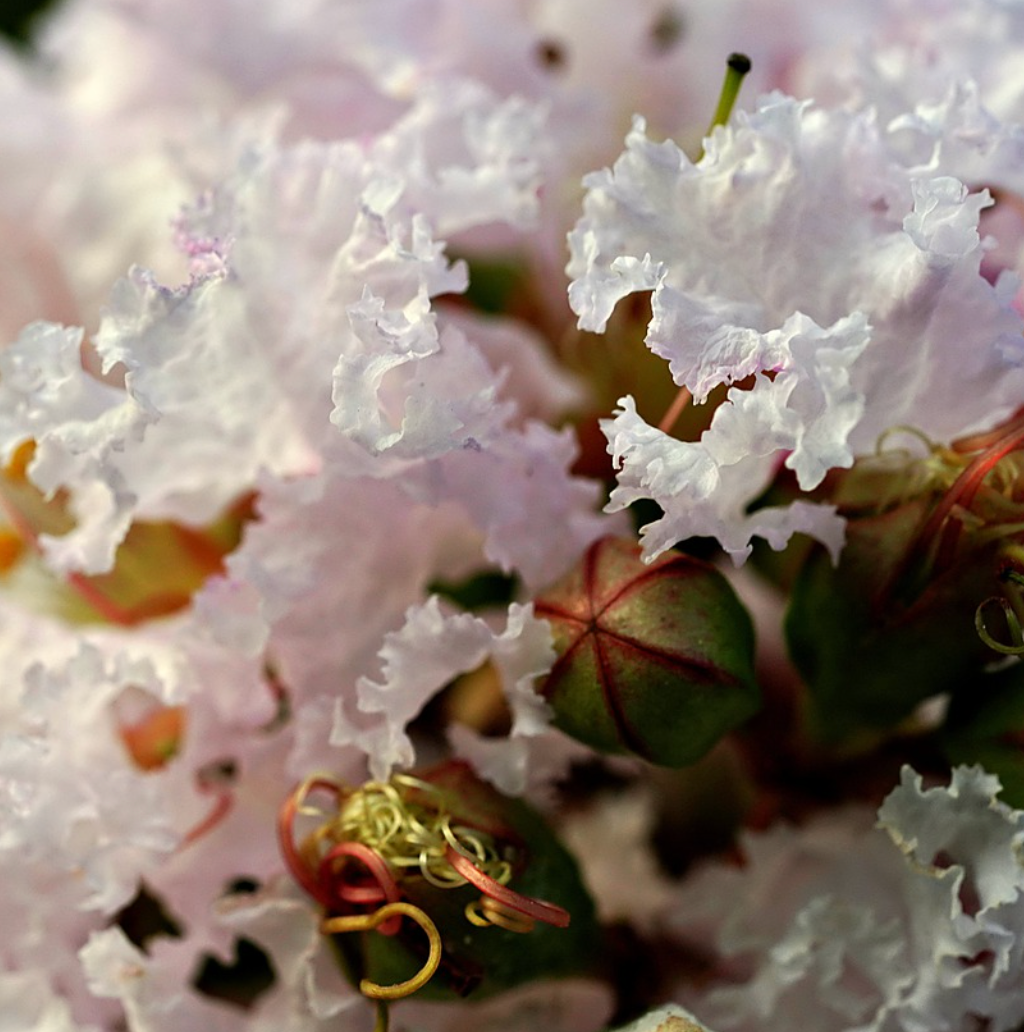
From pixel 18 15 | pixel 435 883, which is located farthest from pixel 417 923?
pixel 18 15

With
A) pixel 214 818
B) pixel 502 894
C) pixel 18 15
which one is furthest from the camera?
pixel 18 15

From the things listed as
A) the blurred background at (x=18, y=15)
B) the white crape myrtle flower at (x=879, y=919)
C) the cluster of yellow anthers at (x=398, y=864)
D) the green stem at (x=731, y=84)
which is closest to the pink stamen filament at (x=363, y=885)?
the cluster of yellow anthers at (x=398, y=864)

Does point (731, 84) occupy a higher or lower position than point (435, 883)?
higher

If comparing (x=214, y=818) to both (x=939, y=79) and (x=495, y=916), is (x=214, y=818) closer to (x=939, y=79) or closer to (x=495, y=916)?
(x=495, y=916)

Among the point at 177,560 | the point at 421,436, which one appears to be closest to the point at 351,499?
the point at 421,436

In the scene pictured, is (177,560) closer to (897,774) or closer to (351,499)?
(351,499)

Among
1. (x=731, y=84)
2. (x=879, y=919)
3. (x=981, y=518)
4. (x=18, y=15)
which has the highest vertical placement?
(x=18, y=15)

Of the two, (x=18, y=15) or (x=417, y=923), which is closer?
(x=417, y=923)
